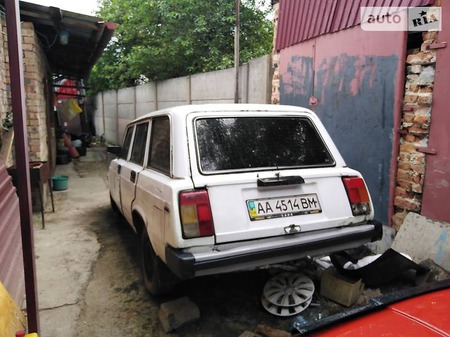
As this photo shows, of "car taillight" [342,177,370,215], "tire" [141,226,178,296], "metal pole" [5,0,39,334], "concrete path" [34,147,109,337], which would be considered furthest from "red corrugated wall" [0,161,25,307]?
"car taillight" [342,177,370,215]

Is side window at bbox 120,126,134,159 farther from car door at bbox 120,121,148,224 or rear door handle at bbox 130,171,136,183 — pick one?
rear door handle at bbox 130,171,136,183

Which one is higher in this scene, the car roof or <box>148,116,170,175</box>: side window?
the car roof

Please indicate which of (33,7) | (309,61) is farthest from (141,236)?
(33,7)

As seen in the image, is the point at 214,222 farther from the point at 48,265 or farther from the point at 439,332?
the point at 48,265

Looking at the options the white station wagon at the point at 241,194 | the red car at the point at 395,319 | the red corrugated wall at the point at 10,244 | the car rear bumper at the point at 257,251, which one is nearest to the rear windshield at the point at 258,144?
the white station wagon at the point at 241,194

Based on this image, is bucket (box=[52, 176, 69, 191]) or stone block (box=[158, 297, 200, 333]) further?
bucket (box=[52, 176, 69, 191])

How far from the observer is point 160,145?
3.15 meters

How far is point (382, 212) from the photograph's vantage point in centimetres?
405

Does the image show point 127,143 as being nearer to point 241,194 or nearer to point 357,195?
point 241,194

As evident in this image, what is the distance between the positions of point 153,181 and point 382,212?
105 inches

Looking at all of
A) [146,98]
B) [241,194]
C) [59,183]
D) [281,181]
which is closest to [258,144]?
[281,181]

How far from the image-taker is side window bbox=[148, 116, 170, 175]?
2936mm

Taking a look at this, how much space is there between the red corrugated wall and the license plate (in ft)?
6.17

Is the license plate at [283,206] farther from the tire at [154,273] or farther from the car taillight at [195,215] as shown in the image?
the tire at [154,273]
